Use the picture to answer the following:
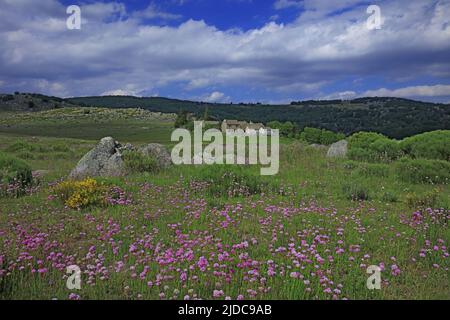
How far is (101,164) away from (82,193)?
5596 mm

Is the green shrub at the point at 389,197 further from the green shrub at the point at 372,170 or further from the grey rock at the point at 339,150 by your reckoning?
the grey rock at the point at 339,150

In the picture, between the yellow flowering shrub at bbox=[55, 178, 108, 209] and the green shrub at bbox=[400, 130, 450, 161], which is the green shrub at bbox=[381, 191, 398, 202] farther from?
the green shrub at bbox=[400, 130, 450, 161]

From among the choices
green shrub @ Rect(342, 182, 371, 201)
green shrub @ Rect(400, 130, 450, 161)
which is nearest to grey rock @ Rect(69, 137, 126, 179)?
green shrub @ Rect(342, 182, 371, 201)

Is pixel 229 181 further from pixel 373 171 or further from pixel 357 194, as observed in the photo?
pixel 373 171

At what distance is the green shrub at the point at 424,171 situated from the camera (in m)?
12.3

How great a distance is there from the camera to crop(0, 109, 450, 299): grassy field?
4527 millimetres

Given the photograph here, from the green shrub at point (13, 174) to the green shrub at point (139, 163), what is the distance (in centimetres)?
344

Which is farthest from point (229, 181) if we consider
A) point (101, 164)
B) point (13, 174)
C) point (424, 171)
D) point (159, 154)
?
point (424, 171)

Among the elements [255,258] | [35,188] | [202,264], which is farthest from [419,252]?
[35,188]

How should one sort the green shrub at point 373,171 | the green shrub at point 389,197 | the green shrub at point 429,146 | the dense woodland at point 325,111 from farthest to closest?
the dense woodland at point 325,111
the green shrub at point 429,146
the green shrub at point 373,171
the green shrub at point 389,197

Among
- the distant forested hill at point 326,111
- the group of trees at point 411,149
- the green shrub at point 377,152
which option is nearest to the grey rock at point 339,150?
the green shrub at point 377,152

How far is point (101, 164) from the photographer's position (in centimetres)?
1412

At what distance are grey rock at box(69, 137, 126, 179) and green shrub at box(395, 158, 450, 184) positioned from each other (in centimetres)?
994

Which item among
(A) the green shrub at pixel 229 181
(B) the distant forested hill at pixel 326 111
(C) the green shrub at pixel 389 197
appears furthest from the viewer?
A: (B) the distant forested hill at pixel 326 111
